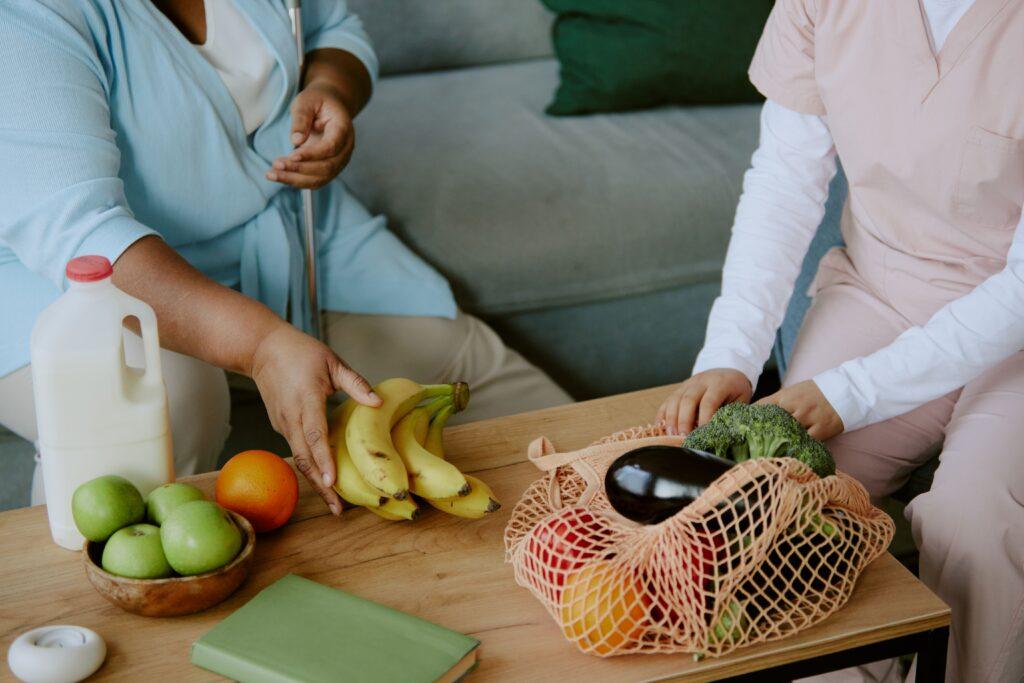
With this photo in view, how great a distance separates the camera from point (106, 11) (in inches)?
52.2

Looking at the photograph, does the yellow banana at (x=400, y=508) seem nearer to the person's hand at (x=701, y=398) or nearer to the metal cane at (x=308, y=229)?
the person's hand at (x=701, y=398)

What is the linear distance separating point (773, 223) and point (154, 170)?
0.84 metres

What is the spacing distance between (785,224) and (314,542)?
786 millimetres

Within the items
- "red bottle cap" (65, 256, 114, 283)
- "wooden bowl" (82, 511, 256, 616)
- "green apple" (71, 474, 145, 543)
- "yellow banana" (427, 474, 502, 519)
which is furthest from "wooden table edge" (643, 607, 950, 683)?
"red bottle cap" (65, 256, 114, 283)

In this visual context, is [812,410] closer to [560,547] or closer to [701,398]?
[701,398]

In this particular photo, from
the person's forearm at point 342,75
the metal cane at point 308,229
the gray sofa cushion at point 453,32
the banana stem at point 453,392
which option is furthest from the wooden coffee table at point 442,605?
the gray sofa cushion at point 453,32

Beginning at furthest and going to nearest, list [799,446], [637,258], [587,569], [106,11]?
[637,258] → [106,11] → [799,446] → [587,569]

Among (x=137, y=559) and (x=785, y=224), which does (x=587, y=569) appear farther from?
(x=785, y=224)

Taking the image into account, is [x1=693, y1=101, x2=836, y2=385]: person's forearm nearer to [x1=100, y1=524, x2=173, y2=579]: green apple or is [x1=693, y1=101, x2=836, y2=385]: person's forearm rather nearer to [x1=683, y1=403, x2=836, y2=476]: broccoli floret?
[x1=683, y1=403, x2=836, y2=476]: broccoli floret

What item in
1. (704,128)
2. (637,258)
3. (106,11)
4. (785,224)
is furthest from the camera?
(704,128)

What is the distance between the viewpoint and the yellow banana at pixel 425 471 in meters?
1.05

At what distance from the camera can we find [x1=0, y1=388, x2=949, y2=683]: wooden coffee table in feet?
2.91

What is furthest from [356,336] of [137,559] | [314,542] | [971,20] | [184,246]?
[971,20]

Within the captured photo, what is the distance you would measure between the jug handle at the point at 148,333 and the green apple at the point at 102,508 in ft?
0.37
